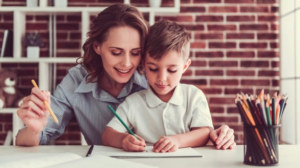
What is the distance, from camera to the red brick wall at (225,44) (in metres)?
3.45

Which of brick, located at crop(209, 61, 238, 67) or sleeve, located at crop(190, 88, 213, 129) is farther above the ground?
brick, located at crop(209, 61, 238, 67)

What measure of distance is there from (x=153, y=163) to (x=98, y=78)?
0.84 m

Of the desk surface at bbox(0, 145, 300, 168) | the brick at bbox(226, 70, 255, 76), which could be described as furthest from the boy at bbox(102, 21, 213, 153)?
the brick at bbox(226, 70, 255, 76)

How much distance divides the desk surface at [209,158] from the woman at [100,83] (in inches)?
3.7

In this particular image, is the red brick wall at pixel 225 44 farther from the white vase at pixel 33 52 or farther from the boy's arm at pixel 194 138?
the boy's arm at pixel 194 138

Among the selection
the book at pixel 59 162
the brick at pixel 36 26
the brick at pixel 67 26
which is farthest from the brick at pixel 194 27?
Result: the book at pixel 59 162

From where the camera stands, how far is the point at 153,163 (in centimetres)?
106

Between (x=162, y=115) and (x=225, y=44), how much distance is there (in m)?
2.11

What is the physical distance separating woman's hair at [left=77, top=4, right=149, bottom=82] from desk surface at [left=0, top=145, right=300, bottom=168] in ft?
1.66

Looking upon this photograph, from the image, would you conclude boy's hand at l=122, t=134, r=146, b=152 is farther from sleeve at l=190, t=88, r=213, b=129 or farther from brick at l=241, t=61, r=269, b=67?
brick at l=241, t=61, r=269, b=67

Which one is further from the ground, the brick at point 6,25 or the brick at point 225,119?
the brick at point 6,25

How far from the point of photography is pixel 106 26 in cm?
167

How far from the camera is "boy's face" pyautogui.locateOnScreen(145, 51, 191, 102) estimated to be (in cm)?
147

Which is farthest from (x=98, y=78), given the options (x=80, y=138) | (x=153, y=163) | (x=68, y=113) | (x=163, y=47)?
(x=80, y=138)
